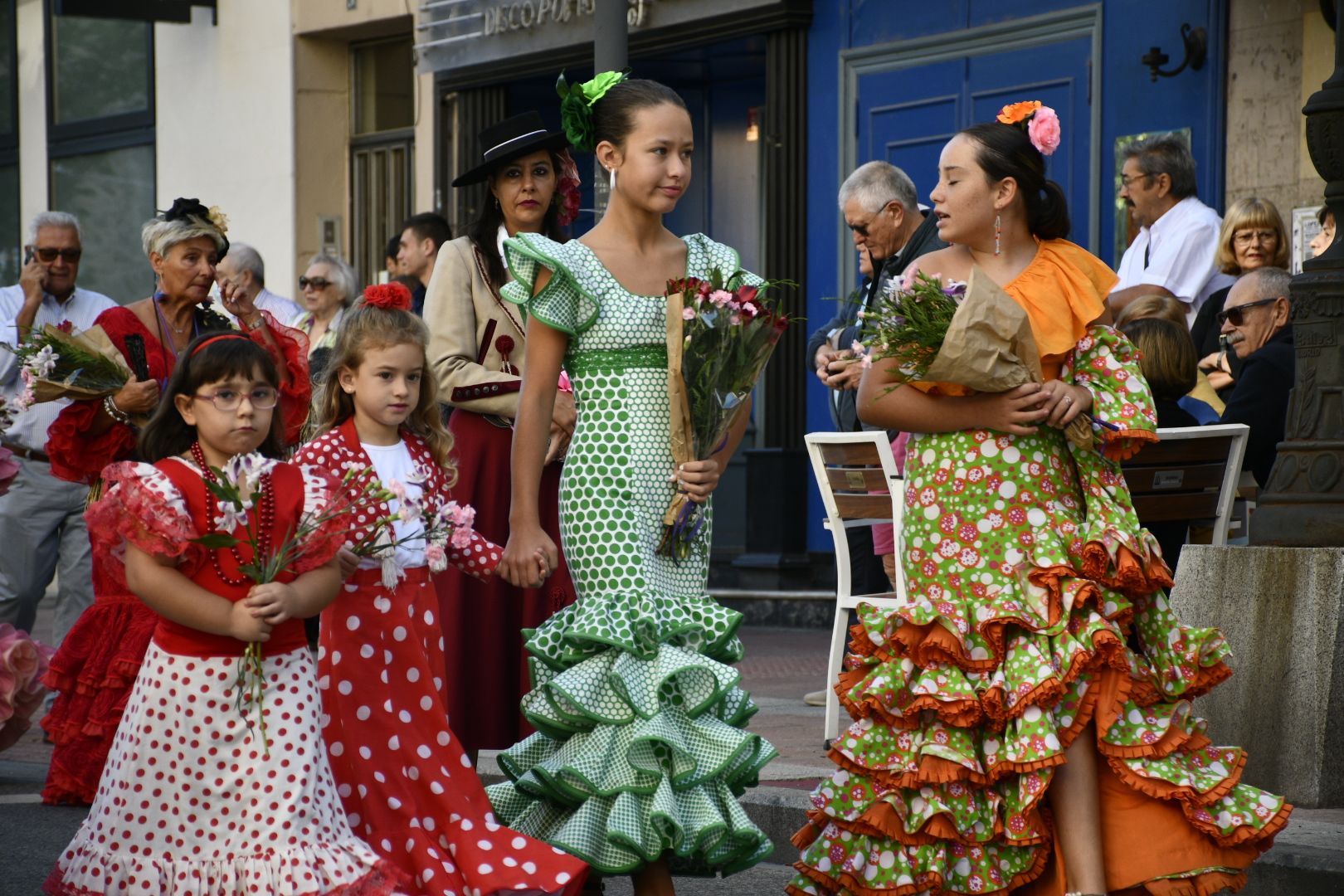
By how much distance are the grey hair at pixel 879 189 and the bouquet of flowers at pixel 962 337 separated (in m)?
3.17

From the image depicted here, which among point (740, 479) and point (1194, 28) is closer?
point (1194, 28)

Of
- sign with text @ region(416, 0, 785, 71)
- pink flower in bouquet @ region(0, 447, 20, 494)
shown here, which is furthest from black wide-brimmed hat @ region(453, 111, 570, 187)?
sign with text @ region(416, 0, 785, 71)

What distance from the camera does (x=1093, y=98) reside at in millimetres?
11141

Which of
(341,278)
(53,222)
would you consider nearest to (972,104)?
(341,278)

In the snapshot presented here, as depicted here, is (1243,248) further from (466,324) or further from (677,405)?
(677,405)

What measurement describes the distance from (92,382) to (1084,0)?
21.1ft

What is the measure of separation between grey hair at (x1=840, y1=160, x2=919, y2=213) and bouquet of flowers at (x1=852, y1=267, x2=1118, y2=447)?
3.17 meters

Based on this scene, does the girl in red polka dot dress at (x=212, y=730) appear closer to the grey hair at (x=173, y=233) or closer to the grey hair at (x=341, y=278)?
the grey hair at (x=173, y=233)

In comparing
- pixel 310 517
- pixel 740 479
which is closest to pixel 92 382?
pixel 310 517

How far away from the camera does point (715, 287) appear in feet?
16.5

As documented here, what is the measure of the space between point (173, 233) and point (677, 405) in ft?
10.6

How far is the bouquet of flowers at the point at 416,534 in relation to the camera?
500 cm

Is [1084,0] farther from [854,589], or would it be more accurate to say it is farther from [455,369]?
[455,369]

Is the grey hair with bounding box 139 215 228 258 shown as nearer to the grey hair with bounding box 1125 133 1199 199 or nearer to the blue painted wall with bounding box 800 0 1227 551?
the blue painted wall with bounding box 800 0 1227 551
